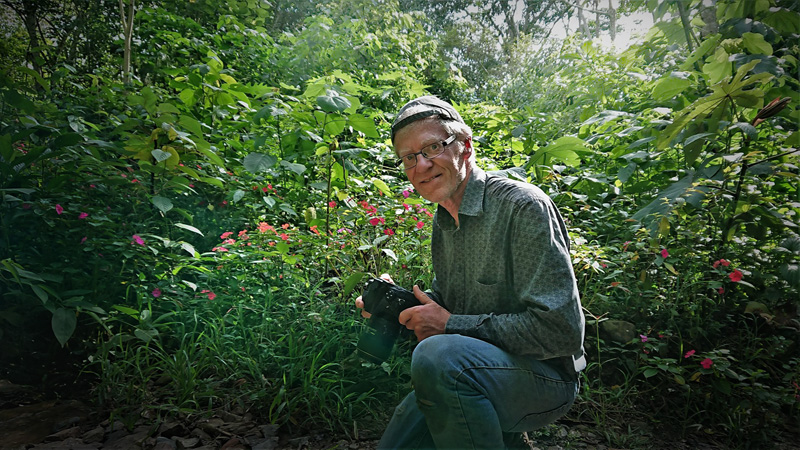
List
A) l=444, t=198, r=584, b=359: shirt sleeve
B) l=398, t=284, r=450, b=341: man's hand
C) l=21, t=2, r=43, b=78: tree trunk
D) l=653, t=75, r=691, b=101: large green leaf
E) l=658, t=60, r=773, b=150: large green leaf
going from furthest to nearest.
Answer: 1. l=21, t=2, r=43, b=78: tree trunk
2. l=653, t=75, r=691, b=101: large green leaf
3. l=658, t=60, r=773, b=150: large green leaf
4. l=398, t=284, r=450, b=341: man's hand
5. l=444, t=198, r=584, b=359: shirt sleeve

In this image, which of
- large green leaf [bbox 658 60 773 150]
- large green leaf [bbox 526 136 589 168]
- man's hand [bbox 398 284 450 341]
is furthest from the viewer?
large green leaf [bbox 526 136 589 168]

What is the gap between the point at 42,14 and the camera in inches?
93.2

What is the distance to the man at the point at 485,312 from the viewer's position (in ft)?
2.90

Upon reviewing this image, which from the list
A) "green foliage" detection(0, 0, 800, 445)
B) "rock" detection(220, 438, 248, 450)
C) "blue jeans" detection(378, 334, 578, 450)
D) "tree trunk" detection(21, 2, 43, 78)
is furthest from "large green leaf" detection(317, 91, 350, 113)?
"tree trunk" detection(21, 2, 43, 78)

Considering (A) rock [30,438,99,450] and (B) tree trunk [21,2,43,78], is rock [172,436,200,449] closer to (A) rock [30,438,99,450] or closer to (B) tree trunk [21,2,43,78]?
(A) rock [30,438,99,450]

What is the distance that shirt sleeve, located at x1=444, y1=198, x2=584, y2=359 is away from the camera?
0.87 m

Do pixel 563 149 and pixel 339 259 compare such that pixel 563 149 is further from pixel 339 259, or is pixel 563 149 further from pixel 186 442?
pixel 186 442

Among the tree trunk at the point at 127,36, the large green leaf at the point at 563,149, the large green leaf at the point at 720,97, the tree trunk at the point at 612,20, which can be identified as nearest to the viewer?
the large green leaf at the point at 720,97

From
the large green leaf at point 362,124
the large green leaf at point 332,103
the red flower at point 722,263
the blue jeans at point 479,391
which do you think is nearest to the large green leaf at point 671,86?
the red flower at point 722,263

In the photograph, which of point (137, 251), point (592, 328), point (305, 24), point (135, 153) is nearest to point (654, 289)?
point (592, 328)

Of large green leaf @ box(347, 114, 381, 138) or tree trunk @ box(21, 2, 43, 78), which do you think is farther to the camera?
tree trunk @ box(21, 2, 43, 78)

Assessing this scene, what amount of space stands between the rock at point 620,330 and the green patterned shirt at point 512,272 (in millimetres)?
982

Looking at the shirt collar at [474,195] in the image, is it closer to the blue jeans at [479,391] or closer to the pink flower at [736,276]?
the blue jeans at [479,391]

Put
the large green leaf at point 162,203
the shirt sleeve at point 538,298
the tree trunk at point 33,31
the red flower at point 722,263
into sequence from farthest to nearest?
the tree trunk at point 33,31
the red flower at point 722,263
the large green leaf at point 162,203
the shirt sleeve at point 538,298
